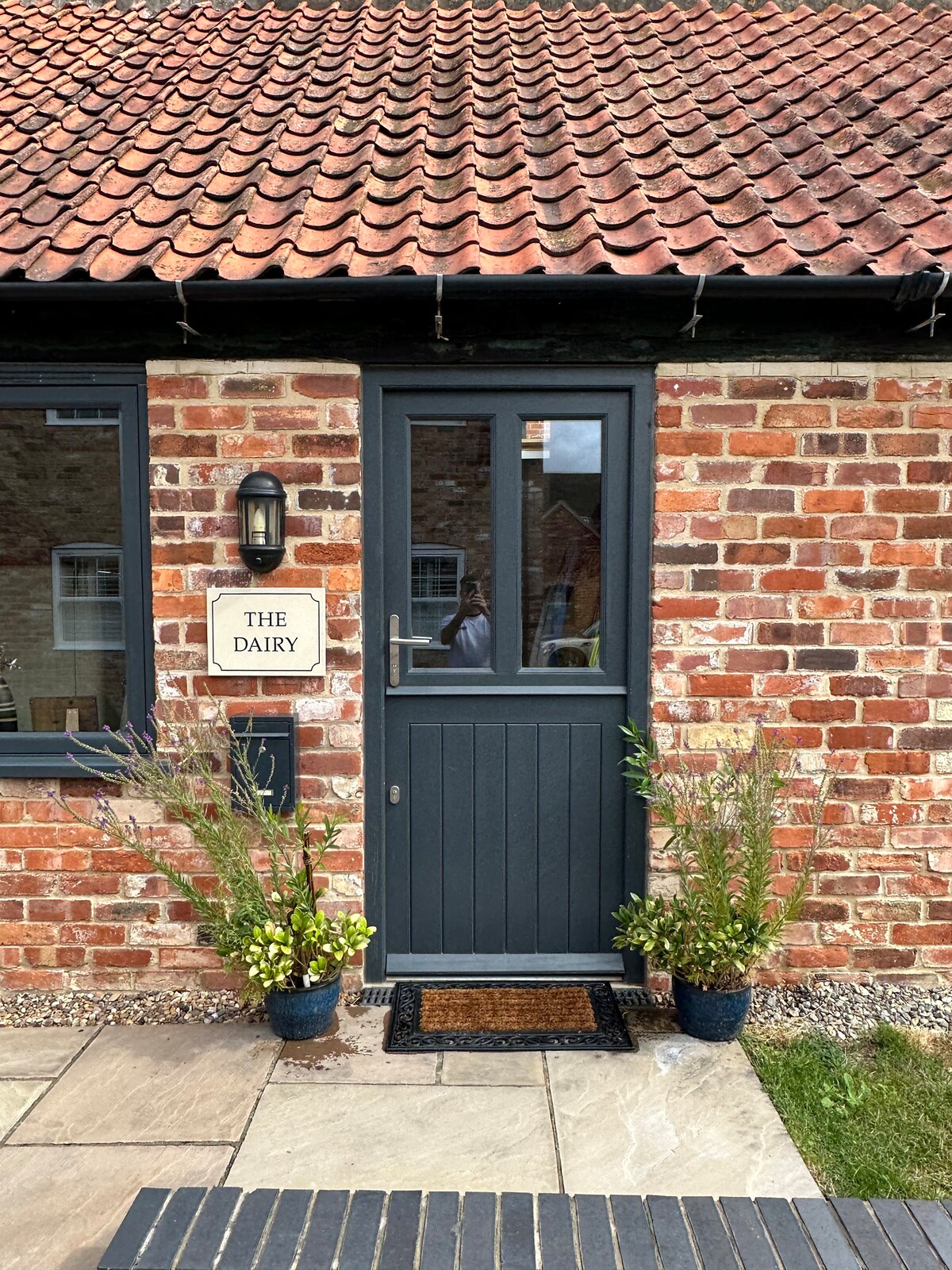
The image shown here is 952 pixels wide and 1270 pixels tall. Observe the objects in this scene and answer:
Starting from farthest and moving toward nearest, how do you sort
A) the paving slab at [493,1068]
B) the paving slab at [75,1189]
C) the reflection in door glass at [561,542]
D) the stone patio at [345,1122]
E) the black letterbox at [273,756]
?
1. the reflection in door glass at [561,542]
2. the black letterbox at [273,756]
3. the paving slab at [493,1068]
4. the stone patio at [345,1122]
5. the paving slab at [75,1189]

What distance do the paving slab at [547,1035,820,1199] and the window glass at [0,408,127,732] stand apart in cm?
226

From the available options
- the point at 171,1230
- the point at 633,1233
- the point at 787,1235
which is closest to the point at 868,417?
the point at 787,1235

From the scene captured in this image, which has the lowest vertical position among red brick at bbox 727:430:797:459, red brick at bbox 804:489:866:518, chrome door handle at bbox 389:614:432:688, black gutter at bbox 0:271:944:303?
chrome door handle at bbox 389:614:432:688

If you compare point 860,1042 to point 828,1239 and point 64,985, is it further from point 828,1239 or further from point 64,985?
point 64,985

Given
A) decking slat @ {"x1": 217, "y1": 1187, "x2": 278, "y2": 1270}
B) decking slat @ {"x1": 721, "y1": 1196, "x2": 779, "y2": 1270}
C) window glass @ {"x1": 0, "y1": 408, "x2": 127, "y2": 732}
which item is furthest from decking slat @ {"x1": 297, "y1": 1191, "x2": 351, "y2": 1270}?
window glass @ {"x1": 0, "y1": 408, "x2": 127, "y2": 732}

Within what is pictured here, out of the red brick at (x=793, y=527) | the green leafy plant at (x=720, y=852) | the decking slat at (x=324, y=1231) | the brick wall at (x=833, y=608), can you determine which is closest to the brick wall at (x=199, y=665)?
the green leafy plant at (x=720, y=852)

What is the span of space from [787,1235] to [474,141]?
3.84 meters

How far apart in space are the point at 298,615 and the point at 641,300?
1735 mm

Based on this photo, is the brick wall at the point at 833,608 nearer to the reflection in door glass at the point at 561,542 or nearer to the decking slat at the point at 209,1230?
the reflection in door glass at the point at 561,542

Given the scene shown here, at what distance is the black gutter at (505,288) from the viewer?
2.85 meters

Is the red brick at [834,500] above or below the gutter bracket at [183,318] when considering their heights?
below

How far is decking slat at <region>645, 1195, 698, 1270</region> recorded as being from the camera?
6.09ft

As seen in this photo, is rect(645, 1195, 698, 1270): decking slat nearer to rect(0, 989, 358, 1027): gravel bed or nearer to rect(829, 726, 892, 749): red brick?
rect(0, 989, 358, 1027): gravel bed

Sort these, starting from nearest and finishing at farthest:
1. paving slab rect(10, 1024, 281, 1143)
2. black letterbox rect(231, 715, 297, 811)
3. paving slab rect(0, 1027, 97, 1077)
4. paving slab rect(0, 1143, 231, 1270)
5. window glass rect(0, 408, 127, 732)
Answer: paving slab rect(0, 1143, 231, 1270) < paving slab rect(10, 1024, 281, 1143) < paving slab rect(0, 1027, 97, 1077) < black letterbox rect(231, 715, 297, 811) < window glass rect(0, 408, 127, 732)
